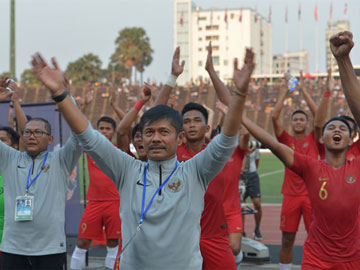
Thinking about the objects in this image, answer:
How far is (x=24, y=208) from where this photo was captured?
16.6 feet

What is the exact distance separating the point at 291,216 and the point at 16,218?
4.30 meters

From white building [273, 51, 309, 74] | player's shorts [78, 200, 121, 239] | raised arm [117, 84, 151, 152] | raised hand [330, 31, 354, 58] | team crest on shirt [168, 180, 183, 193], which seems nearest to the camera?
raised hand [330, 31, 354, 58]

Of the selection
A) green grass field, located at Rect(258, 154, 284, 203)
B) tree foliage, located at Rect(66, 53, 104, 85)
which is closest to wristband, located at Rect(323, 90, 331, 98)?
green grass field, located at Rect(258, 154, 284, 203)

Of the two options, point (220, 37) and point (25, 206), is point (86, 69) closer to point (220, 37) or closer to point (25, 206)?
point (220, 37)

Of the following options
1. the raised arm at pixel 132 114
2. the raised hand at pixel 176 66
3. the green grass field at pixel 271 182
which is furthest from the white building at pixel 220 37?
the raised hand at pixel 176 66

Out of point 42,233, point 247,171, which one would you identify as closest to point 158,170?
point 42,233

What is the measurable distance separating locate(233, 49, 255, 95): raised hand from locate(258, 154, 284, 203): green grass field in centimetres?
1446

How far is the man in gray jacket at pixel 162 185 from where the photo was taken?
11.0 feet

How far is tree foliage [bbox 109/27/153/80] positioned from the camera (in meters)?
68.1

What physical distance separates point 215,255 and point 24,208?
5.83 feet

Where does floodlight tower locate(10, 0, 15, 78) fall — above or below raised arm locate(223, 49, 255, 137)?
above

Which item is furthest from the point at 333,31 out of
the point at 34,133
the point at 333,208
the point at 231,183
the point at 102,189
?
the point at 34,133

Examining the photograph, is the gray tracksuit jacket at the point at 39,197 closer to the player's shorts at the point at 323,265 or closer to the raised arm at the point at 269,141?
the raised arm at the point at 269,141

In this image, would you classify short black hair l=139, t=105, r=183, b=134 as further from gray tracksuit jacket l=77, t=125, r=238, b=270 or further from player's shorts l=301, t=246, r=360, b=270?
player's shorts l=301, t=246, r=360, b=270
